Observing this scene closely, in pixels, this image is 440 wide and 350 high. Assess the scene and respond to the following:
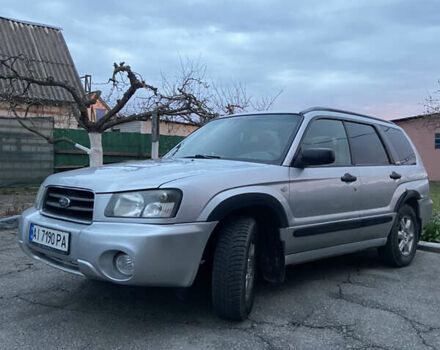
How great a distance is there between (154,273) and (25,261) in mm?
2672

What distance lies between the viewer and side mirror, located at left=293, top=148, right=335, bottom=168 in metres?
3.44

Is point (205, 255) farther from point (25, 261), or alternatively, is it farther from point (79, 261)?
point (25, 261)

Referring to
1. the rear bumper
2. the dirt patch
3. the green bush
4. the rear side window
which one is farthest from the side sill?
the dirt patch

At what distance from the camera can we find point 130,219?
108 inches

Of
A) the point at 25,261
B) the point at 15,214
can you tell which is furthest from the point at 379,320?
the point at 15,214

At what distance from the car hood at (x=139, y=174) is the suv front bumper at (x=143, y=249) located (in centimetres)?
26

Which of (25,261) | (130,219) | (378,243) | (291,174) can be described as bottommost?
(25,261)

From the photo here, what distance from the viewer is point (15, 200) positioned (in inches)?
348

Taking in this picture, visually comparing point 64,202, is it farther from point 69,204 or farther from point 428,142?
point 428,142

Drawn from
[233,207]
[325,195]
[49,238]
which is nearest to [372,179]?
[325,195]

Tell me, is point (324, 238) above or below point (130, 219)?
below

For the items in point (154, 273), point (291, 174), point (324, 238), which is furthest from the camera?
point (324, 238)

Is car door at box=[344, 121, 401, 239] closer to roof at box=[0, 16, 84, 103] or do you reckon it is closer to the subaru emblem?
the subaru emblem

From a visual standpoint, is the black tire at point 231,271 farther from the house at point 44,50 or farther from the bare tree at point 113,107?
the house at point 44,50
